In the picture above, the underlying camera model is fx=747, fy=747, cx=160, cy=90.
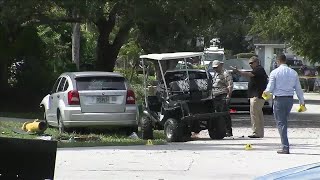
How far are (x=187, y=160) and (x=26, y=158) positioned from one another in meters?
5.30

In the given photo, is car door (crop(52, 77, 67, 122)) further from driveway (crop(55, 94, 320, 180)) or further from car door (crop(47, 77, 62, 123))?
driveway (crop(55, 94, 320, 180))

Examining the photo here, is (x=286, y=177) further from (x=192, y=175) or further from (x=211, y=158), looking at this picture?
(x=211, y=158)

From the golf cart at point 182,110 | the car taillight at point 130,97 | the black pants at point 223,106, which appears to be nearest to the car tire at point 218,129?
the golf cart at point 182,110

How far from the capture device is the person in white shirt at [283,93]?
13180mm

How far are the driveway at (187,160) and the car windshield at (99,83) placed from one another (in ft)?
7.94

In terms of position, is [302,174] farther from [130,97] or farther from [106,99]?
[130,97]

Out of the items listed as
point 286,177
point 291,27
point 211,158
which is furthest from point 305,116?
point 286,177

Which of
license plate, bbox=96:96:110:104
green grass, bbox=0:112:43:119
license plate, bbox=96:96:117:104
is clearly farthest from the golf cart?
green grass, bbox=0:112:43:119

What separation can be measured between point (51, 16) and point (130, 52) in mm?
19523

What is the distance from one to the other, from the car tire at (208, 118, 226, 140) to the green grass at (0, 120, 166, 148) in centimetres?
114

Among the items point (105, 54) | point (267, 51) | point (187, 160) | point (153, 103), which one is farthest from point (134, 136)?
point (267, 51)

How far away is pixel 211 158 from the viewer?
1275 centimetres

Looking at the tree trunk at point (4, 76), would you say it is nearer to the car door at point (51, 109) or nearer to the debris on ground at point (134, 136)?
the car door at point (51, 109)

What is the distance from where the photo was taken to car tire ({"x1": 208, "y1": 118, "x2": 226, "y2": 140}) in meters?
16.6
